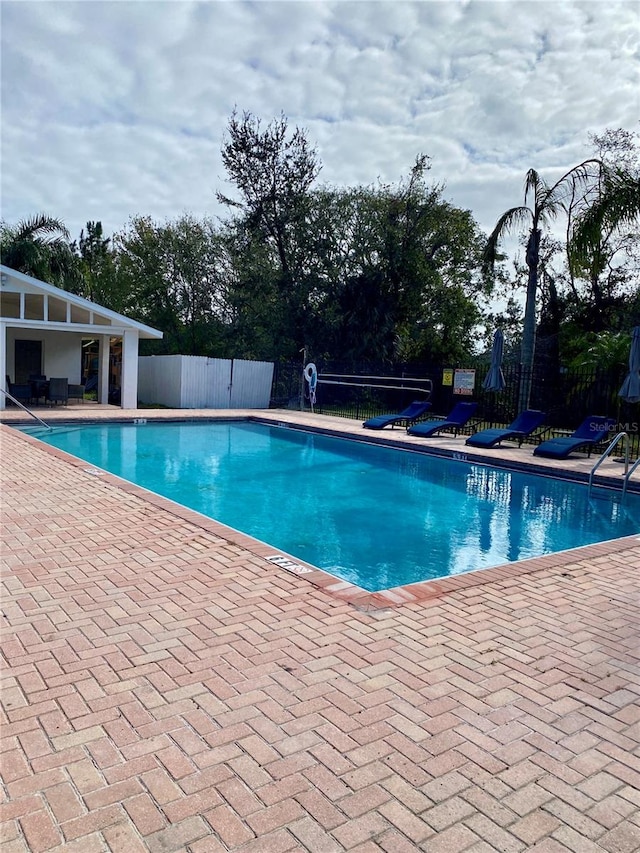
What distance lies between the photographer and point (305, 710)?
2752 millimetres

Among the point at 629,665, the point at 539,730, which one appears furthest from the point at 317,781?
the point at 629,665

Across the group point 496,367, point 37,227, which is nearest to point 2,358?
point 37,227

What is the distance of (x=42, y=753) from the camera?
7.80ft

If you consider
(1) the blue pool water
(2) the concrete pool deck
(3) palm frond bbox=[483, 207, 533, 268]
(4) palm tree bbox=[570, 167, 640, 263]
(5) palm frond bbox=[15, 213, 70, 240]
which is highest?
(5) palm frond bbox=[15, 213, 70, 240]

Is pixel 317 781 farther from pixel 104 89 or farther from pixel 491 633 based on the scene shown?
pixel 104 89

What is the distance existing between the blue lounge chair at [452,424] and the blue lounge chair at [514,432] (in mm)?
1186

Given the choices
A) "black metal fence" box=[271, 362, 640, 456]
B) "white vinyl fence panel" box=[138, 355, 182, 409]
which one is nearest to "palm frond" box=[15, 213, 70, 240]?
"white vinyl fence panel" box=[138, 355, 182, 409]

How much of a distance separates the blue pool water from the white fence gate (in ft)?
23.2

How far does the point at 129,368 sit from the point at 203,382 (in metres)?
2.98

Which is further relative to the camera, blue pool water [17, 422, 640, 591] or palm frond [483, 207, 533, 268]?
palm frond [483, 207, 533, 268]

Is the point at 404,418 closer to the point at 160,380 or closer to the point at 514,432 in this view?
the point at 514,432

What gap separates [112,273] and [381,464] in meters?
24.3

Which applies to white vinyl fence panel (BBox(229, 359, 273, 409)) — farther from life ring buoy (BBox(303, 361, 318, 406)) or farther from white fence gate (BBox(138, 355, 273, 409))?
life ring buoy (BBox(303, 361, 318, 406))

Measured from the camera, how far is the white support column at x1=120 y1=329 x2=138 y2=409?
19.3 m
